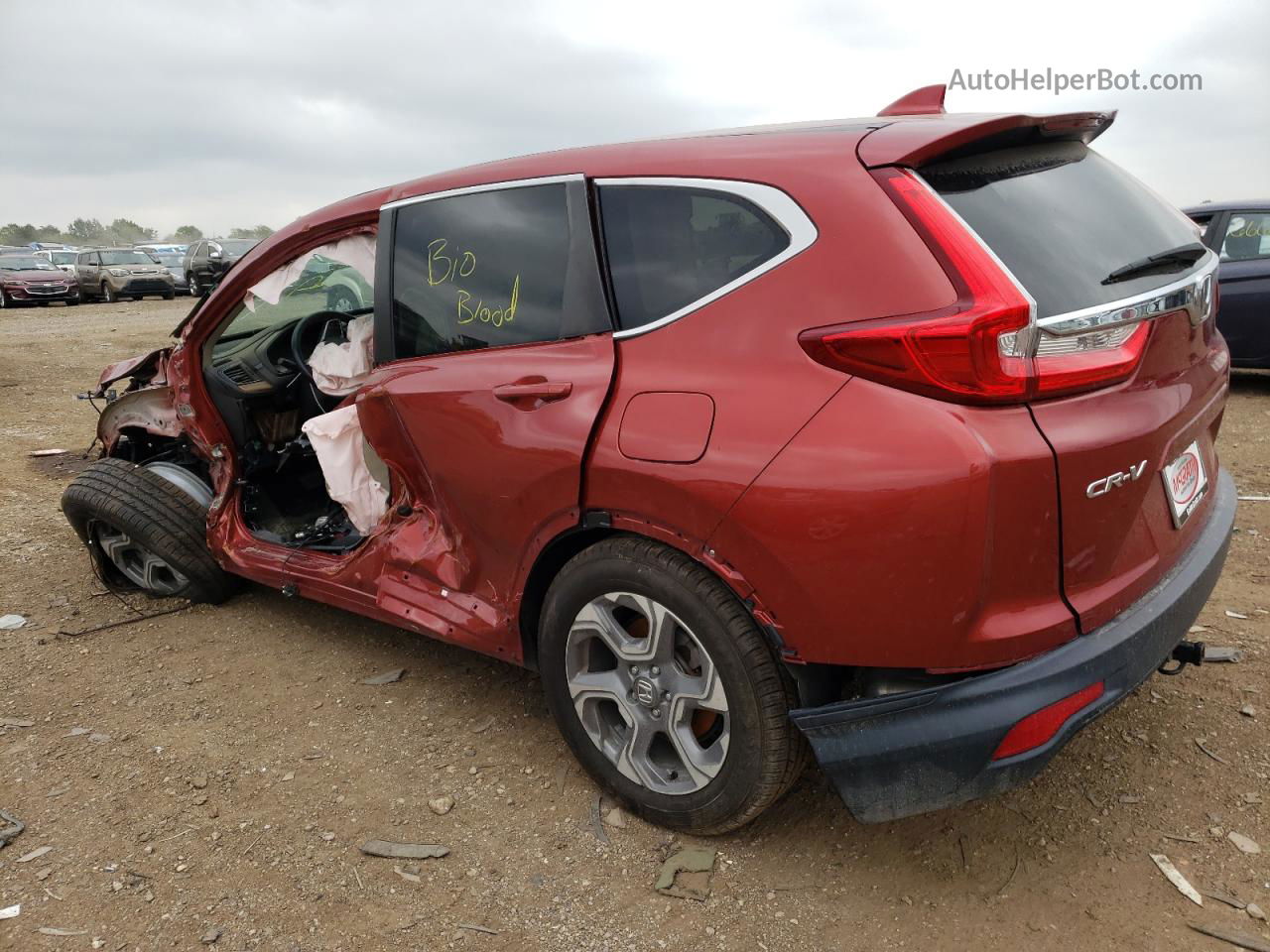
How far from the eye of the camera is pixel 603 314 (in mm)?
2377

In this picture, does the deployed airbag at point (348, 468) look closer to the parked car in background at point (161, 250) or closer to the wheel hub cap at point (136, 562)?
the wheel hub cap at point (136, 562)

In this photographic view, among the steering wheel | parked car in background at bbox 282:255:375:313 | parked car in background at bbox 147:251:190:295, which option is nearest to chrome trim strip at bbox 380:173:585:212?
parked car in background at bbox 282:255:375:313

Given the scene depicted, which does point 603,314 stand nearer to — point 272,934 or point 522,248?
point 522,248

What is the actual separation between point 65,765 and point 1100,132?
3622 mm

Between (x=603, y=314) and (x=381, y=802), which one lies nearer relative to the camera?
(x=603, y=314)

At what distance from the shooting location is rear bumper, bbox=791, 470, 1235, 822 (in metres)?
1.88

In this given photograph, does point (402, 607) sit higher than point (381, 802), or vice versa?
point (402, 607)

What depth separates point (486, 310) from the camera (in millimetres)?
2701

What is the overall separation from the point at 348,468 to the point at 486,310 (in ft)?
→ 3.85

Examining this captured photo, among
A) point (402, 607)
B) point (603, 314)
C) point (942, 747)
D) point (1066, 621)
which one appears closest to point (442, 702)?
point (402, 607)

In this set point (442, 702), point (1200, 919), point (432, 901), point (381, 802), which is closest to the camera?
point (1200, 919)

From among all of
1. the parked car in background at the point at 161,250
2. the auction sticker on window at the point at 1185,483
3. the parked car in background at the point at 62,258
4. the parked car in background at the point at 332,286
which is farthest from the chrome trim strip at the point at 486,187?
the parked car in background at the point at 62,258

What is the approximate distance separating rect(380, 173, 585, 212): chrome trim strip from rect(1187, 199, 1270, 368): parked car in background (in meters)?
6.94

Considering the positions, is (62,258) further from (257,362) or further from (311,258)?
(311,258)
